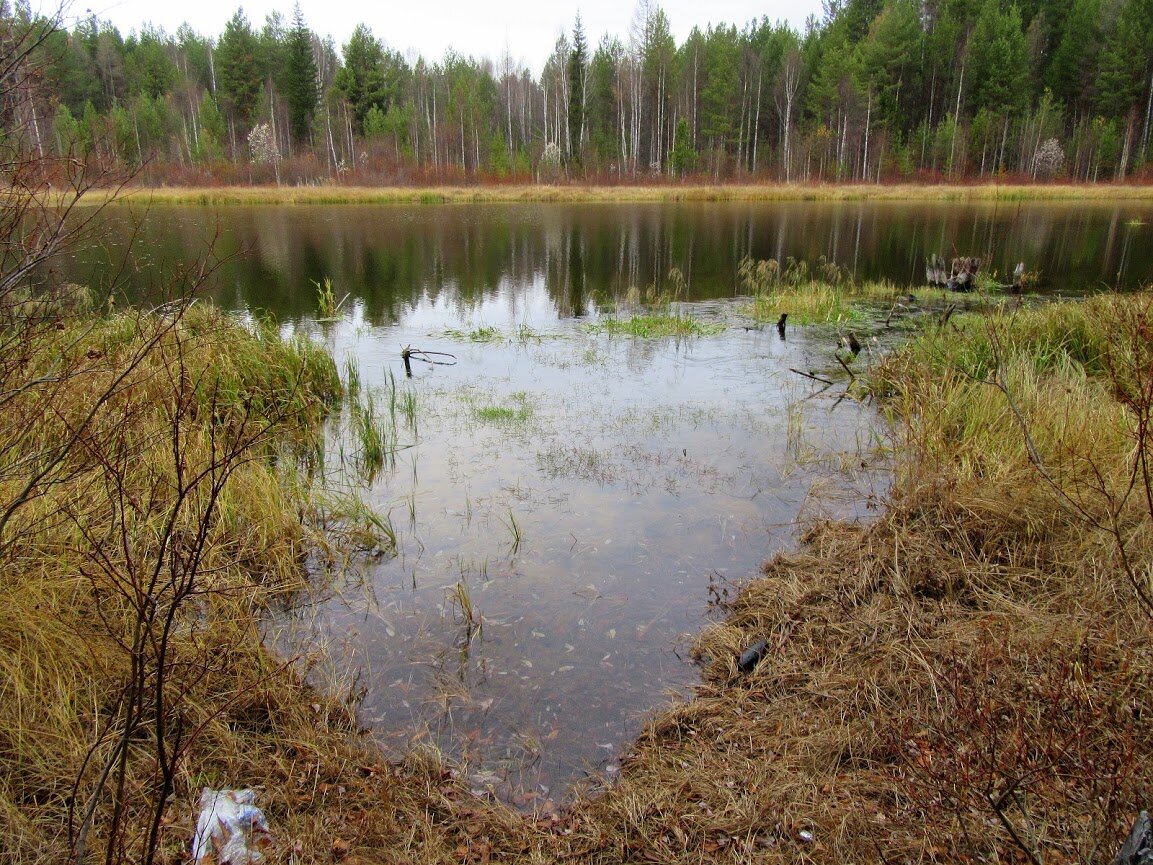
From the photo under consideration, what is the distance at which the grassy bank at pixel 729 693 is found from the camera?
7.84 ft

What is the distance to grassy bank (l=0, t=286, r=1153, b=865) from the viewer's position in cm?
239

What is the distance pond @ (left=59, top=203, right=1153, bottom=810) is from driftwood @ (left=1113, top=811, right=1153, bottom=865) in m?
2.02

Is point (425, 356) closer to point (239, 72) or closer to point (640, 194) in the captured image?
point (640, 194)

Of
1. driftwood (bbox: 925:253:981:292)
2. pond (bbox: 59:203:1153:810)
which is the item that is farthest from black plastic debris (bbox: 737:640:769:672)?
driftwood (bbox: 925:253:981:292)

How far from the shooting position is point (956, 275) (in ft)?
49.7

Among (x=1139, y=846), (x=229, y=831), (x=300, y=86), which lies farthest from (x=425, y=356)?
(x=300, y=86)

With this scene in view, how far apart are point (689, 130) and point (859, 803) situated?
57.7 metres

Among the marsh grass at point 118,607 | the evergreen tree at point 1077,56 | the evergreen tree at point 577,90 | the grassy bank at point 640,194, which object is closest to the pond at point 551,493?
the marsh grass at point 118,607

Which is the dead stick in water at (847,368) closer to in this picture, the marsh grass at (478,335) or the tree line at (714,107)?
the marsh grass at (478,335)

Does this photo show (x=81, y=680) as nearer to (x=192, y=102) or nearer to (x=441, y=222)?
(x=441, y=222)

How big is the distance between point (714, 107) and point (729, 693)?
198 ft

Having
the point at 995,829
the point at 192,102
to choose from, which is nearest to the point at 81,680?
the point at 995,829

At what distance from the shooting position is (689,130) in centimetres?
5478

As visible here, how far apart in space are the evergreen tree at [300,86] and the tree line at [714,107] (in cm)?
17
